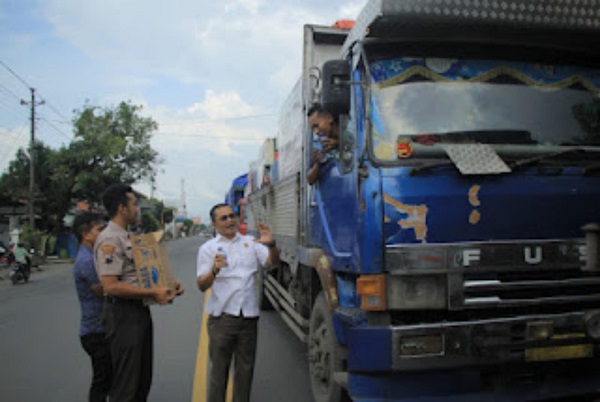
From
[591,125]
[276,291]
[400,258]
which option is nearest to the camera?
[400,258]

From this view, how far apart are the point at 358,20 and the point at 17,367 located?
5294 millimetres

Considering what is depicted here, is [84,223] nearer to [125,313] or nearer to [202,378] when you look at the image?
[125,313]

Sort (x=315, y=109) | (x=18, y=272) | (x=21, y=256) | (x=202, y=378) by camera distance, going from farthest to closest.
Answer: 1. (x=21, y=256)
2. (x=18, y=272)
3. (x=202, y=378)
4. (x=315, y=109)

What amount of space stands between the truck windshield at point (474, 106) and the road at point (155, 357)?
8.48ft

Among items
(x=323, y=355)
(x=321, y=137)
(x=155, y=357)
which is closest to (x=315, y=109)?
(x=321, y=137)

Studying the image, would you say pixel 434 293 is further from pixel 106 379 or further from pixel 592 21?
pixel 106 379

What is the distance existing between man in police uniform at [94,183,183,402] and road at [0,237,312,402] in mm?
1450

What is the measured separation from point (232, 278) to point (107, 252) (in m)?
0.91

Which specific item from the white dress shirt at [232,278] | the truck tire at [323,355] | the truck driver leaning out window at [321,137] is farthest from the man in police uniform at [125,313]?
the truck driver leaning out window at [321,137]

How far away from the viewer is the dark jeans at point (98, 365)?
11.9 feet

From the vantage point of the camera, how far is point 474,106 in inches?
129

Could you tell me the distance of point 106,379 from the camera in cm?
364

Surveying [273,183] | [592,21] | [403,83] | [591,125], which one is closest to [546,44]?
[592,21]

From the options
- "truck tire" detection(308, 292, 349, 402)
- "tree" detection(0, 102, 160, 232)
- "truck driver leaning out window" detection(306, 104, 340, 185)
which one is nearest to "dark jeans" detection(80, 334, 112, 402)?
"truck tire" detection(308, 292, 349, 402)
